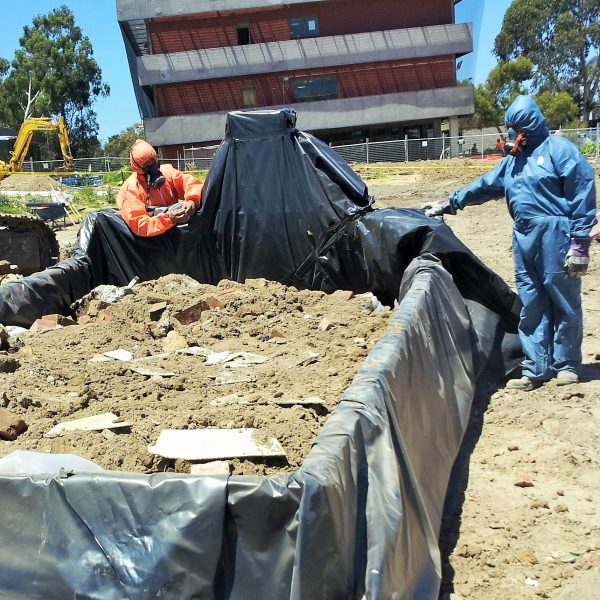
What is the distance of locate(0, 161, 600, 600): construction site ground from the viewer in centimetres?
307

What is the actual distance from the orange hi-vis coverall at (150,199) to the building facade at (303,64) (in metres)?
31.8

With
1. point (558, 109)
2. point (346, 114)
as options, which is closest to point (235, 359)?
point (346, 114)

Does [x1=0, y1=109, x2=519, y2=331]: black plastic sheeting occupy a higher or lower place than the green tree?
lower

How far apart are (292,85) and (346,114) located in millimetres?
3456

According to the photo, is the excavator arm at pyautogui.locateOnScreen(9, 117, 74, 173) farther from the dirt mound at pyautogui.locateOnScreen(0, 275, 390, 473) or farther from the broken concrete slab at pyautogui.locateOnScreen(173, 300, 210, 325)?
the broken concrete slab at pyautogui.locateOnScreen(173, 300, 210, 325)

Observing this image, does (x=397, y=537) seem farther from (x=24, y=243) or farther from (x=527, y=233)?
(x=24, y=243)

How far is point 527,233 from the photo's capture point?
185 inches

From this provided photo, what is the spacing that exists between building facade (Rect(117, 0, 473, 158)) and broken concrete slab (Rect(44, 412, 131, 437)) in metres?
35.6

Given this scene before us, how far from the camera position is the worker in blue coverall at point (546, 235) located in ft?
14.6

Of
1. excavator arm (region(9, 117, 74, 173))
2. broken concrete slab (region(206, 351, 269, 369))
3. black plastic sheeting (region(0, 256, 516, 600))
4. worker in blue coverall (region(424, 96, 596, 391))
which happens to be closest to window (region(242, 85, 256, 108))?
excavator arm (region(9, 117, 74, 173))

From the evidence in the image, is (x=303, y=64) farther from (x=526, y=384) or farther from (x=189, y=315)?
(x=526, y=384)

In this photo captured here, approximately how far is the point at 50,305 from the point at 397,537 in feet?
14.6

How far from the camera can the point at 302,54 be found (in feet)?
126

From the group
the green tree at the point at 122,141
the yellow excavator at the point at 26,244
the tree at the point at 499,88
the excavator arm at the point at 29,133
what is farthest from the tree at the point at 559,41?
the yellow excavator at the point at 26,244
